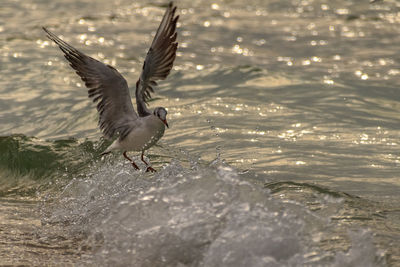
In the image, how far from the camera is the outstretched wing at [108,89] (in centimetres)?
709

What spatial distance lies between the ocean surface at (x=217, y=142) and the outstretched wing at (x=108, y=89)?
627mm

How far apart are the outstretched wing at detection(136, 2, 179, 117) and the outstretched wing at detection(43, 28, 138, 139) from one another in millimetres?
147

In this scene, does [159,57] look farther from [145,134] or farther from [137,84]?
[145,134]

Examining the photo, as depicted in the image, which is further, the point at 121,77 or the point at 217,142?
the point at 217,142

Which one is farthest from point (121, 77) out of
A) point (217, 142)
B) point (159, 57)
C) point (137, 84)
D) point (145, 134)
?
point (217, 142)

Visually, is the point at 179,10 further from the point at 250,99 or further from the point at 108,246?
the point at 108,246

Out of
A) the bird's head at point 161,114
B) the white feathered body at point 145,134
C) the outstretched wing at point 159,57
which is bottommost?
the white feathered body at point 145,134

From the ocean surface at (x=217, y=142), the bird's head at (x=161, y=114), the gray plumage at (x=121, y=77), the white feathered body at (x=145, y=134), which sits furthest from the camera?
the gray plumage at (x=121, y=77)

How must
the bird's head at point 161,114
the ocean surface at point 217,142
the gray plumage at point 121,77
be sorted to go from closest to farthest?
the ocean surface at point 217,142 → the bird's head at point 161,114 → the gray plumage at point 121,77

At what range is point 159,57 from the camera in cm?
711

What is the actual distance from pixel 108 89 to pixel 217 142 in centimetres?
257

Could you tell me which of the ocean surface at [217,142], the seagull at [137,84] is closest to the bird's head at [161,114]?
the seagull at [137,84]

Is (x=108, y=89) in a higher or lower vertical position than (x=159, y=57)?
lower

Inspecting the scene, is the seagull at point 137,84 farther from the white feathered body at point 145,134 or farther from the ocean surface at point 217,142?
the ocean surface at point 217,142
